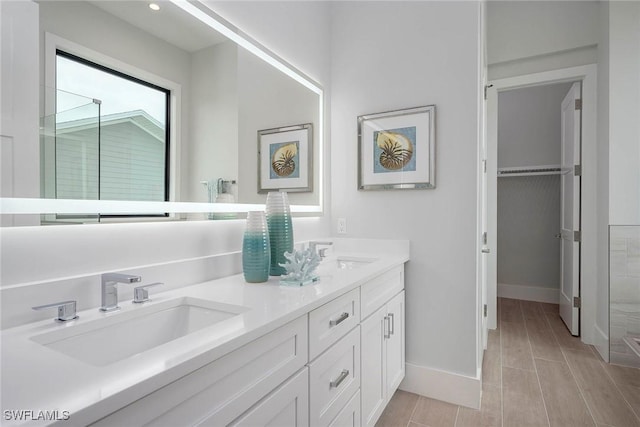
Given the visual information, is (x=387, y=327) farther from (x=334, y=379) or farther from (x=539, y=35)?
(x=539, y=35)

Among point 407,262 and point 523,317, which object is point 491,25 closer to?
point 407,262

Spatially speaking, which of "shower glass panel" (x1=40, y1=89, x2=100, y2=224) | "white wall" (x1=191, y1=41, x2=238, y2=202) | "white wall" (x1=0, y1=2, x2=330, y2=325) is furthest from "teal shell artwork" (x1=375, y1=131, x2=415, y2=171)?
"shower glass panel" (x1=40, y1=89, x2=100, y2=224)

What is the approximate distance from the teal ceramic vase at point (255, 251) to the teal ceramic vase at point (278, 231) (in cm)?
13

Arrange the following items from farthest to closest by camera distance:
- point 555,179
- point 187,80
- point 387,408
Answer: point 555,179 < point 387,408 < point 187,80

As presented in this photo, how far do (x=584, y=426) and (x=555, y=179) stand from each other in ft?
10.5

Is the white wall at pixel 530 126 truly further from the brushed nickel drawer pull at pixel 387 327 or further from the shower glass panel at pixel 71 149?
the shower glass panel at pixel 71 149

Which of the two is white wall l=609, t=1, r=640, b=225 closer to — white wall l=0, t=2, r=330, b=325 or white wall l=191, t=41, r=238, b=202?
white wall l=0, t=2, r=330, b=325

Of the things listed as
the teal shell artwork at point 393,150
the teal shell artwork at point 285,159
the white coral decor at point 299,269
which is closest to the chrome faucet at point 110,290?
the white coral decor at point 299,269

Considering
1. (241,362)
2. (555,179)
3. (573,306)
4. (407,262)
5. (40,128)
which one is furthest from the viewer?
(555,179)

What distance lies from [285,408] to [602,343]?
3000mm

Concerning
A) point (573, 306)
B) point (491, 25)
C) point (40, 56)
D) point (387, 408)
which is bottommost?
point (387, 408)

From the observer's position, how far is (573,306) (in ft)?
10.1

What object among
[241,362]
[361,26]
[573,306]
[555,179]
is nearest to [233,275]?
[241,362]

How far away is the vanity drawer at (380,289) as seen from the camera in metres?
1.53
